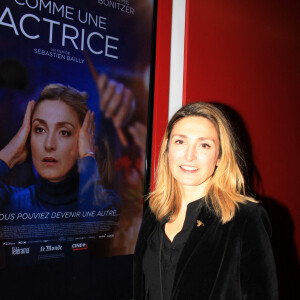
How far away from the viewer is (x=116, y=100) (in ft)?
6.72

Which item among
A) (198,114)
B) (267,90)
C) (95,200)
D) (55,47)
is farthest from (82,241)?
(267,90)

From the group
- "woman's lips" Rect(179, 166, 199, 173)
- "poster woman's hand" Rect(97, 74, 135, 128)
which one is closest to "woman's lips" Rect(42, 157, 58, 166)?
"poster woman's hand" Rect(97, 74, 135, 128)

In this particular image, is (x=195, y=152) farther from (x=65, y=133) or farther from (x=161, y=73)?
(x=161, y=73)

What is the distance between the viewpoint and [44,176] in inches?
69.5

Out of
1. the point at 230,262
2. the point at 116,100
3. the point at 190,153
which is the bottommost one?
the point at 230,262

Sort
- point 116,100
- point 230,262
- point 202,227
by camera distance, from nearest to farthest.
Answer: point 230,262, point 202,227, point 116,100

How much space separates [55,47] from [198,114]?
2.90 ft

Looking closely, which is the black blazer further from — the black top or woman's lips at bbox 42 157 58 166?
woman's lips at bbox 42 157 58 166

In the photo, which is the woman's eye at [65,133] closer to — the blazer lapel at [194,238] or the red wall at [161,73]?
the red wall at [161,73]

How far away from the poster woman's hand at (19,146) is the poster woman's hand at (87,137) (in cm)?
30

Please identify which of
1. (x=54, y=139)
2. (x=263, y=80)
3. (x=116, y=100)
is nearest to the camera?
(x=54, y=139)

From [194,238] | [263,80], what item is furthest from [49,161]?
[263,80]

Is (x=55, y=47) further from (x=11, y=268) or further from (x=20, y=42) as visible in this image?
(x=11, y=268)

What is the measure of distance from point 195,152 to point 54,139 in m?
0.78
